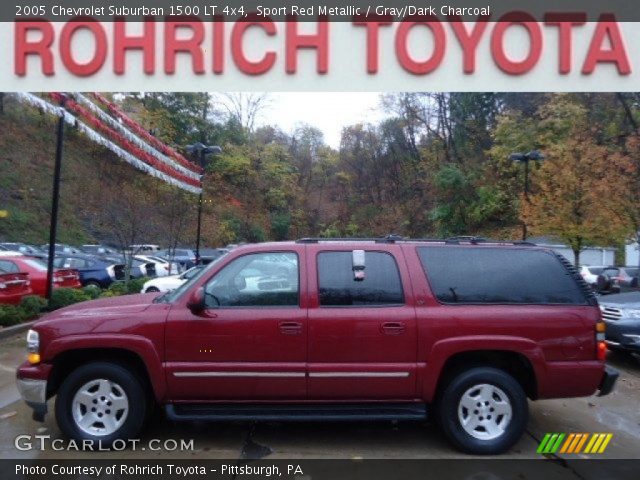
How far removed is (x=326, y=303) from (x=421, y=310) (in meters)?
0.84

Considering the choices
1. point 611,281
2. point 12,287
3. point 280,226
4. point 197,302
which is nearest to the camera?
point 197,302

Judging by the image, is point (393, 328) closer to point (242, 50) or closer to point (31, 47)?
point (242, 50)

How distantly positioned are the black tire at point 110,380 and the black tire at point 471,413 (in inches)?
106

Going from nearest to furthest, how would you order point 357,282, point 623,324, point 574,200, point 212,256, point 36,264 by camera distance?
1. point 357,282
2. point 623,324
3. point 36,264
4. point 574,200
5. point 212,256

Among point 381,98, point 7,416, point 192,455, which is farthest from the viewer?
point 381,98

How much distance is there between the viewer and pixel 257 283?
475 centimetres

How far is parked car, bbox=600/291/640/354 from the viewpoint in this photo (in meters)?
7.68

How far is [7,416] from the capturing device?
5.33 m

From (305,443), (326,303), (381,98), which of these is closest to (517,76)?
(326,303)

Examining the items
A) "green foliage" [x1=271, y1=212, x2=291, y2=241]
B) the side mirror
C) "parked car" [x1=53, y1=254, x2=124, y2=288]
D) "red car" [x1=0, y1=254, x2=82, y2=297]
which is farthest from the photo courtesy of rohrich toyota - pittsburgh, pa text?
"green foliage" [x1=271, y1=212, x2=291, y2=241]

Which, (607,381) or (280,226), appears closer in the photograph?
(607,381)

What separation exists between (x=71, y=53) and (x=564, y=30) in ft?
18.9


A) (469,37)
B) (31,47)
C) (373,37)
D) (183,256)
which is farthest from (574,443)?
(183,256)

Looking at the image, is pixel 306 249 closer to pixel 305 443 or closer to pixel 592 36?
pixel 305 443
